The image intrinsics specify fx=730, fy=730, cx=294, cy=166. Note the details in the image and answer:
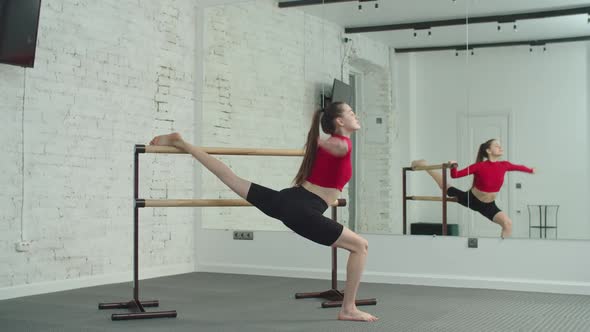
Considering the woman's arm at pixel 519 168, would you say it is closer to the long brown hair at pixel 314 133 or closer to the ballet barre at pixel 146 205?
the ballet barre at pixel 146 205

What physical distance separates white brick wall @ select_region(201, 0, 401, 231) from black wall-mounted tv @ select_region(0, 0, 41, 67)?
2360 millimetres

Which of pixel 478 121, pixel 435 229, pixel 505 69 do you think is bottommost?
pixel 435 229

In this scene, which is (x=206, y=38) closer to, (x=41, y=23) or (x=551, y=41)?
(x=41, y=23)

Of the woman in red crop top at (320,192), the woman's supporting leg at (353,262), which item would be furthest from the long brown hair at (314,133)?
the woman's supporting leg at (353,262)

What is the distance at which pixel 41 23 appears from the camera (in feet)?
18.0

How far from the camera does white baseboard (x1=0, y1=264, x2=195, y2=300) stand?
522cm

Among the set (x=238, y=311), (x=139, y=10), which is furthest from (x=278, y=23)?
(x=238, y=311)

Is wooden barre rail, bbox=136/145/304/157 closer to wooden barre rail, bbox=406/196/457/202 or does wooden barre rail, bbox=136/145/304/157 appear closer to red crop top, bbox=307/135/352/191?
red crop top, bbox=307/135/352/191

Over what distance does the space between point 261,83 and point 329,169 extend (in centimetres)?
287

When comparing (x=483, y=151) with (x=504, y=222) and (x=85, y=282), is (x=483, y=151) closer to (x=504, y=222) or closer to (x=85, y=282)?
(x=504, y=222)

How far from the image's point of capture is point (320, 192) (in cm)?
436

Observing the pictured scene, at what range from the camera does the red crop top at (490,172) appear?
5820 millimetres

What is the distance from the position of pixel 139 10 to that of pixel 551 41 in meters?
3.51

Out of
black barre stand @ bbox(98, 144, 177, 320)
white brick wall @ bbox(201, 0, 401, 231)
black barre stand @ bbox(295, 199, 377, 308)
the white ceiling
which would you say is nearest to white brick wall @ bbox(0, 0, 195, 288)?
white brick wall @ bbox(201, 0, 401, 231)
